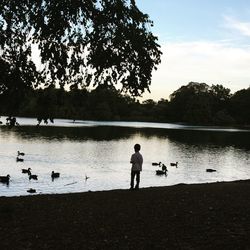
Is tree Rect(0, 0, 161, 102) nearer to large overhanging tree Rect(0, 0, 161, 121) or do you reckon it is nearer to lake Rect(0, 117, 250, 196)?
large overhanging tree Rect(0, 0, 161, 121)

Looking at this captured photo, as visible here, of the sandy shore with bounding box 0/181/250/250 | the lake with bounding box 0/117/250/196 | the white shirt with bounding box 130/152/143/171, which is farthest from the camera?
the lake with bounding box 0/117/250/196

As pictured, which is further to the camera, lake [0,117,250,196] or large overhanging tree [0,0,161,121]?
lake [0,117,250,196]

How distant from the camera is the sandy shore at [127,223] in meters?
10.6

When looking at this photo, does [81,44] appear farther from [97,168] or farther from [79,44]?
[97,168]

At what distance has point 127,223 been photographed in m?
12.4

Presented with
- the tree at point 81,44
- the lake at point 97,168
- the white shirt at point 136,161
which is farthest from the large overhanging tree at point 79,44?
the lake at point 97,168

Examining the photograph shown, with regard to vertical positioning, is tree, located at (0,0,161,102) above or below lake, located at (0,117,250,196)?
above

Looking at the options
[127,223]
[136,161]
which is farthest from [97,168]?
[127,223]

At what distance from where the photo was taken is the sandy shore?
10617mm

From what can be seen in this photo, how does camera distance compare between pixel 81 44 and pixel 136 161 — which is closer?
pixel 81 44

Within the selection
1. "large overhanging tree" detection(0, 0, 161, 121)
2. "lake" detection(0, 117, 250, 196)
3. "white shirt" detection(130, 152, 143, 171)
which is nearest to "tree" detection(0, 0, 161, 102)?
"large overhanging tree" detection(0, 0, 161, 121)

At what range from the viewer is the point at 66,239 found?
1085cm

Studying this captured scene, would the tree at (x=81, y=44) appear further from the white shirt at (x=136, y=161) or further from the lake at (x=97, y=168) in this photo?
the lake at (x=97, y=168)

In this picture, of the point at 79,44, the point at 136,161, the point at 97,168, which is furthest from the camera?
the point at 97,168
